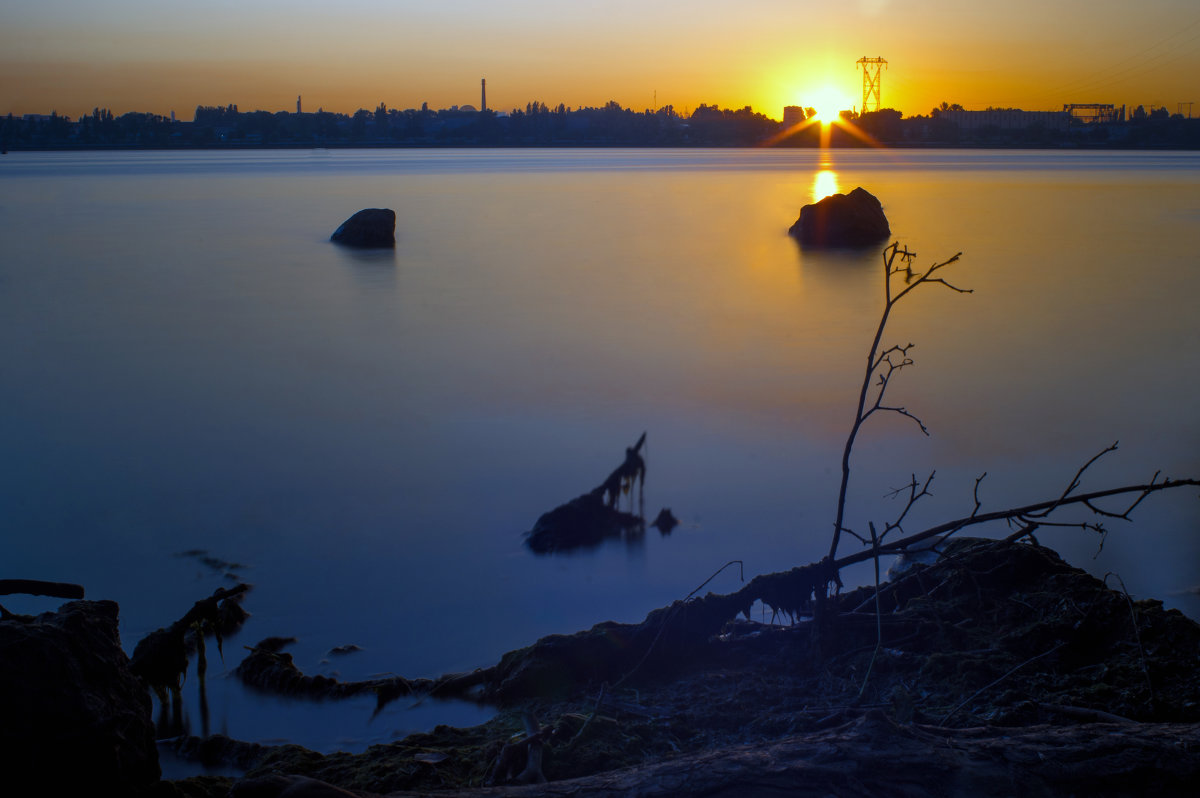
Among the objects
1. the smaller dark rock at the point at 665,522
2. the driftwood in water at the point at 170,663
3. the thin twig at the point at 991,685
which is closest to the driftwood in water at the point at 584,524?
the smaller dark rock at the point at 665,522

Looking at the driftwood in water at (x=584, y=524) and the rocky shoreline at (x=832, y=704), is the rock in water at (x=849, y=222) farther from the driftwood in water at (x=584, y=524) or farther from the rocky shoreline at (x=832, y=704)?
the rocky shoreline at (x=832, y=704)

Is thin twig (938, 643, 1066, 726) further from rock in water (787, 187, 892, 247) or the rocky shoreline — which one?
rock in water (787, 187, 892, 247)

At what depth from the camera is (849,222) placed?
1456 cm

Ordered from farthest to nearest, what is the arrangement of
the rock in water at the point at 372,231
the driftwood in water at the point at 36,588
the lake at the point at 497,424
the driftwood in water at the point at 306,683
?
the rock in water at the point at 372,231 < the lake at the point at 497,424 < the driftwood in water at the point at 306,683 < the driftwood in water at the point at 36,588

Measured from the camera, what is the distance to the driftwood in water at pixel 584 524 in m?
3.84

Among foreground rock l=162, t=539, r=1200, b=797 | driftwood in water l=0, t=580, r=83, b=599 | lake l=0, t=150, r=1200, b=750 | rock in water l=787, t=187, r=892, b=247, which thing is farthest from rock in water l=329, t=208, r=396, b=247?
driftwood in water l=0, t=580, r=83, b=599

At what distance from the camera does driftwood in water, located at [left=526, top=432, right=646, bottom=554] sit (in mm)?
3838

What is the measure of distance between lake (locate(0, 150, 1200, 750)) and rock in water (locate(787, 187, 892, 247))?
117cm

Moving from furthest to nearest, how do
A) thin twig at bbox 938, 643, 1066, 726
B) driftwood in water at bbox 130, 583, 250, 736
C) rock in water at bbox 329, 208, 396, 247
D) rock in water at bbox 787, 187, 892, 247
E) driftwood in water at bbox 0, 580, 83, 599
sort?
rock in water at bbox 329, 208, 396, 247 < rock in water at bbox 787, 187, 892, 247 < driftwood in water at bbox 130, 583, 250, 736 < thin twig at bbox 938, 643, 1066, 726 < driftwood in water at bbox 0, 580, 83, 599

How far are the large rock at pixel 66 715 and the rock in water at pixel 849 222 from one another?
13.9 metres

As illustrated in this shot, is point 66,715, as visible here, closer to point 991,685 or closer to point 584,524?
point 991,685

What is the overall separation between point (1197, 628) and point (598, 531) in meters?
2.16

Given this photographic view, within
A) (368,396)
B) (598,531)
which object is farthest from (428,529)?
(368,396)

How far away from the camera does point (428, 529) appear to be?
403 centimetres
